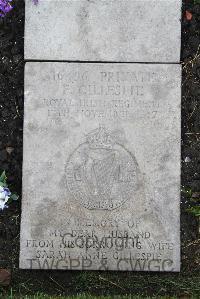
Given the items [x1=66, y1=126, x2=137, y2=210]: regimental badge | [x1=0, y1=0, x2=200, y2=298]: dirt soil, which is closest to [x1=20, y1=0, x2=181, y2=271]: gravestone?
[x1=66, y1=126, x2=137, y2=210]: regimental badge

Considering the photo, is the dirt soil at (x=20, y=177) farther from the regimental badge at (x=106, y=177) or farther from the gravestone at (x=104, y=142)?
the regimental badge at (x=106, y=177)

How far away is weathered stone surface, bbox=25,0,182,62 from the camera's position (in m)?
4.76

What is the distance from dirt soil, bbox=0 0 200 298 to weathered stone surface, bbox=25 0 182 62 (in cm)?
23

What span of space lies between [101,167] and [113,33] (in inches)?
41.2

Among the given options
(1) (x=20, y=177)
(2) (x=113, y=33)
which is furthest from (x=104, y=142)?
(2) (x=113, y=33)

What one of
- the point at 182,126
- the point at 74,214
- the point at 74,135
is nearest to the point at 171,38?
the point at 182,126

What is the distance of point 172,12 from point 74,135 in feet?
4.03

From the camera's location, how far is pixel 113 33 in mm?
4766

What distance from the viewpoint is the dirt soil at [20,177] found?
188 inches
